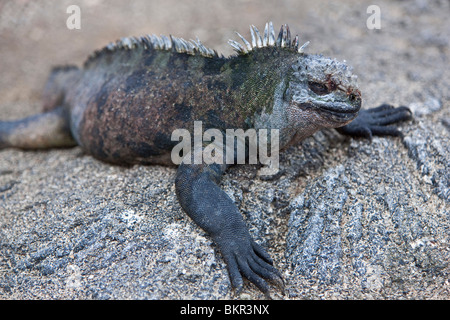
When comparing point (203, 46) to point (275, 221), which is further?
point (203, 46)

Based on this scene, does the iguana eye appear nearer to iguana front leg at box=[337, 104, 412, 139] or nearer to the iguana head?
the iguana head

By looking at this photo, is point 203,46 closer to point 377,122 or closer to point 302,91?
point 302,91

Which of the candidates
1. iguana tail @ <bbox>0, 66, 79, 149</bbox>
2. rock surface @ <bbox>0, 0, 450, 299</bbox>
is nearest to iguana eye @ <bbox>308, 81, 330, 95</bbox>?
rock surface @ <bbox>0, 0, 450, 299</bbox>

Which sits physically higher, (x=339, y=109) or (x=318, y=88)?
(x=318, y=88)

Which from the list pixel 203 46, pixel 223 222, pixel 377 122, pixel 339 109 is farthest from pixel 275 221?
pixel 203 46

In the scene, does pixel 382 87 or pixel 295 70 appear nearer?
pixel 295 70

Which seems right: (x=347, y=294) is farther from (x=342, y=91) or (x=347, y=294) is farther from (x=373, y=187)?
(x=342, y=91)
